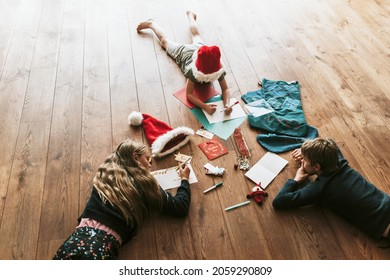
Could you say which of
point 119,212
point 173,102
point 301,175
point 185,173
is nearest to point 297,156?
point 301,175

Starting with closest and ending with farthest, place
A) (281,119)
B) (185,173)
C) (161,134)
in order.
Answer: (185,173) < (161,134) < (281,119)

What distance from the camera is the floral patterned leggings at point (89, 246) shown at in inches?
59.0

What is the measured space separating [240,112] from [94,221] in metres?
1.17

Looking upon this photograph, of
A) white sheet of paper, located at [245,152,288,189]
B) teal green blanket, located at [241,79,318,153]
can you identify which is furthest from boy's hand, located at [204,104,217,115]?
white sheet of paper, located at [245,152,288,189]

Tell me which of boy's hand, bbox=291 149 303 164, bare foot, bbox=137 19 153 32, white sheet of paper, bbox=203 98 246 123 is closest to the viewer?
boy's hand, bbox=291 149 303 164

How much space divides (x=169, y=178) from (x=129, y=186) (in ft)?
1.23

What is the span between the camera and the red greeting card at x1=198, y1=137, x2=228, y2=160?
2084 mm

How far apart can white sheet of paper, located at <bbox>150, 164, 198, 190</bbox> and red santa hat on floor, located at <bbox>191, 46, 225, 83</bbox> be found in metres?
0.60

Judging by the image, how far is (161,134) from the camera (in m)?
2.15

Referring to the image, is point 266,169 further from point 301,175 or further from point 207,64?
point 207,64

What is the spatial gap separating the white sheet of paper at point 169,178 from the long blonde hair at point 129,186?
8.8 inches

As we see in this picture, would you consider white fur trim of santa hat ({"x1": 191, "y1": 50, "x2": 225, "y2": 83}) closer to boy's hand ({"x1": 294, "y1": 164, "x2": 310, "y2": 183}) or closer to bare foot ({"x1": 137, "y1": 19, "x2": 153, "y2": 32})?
boy's hand ({"x1": 294, "y1": 164, "x2": 310, "y2": 183})

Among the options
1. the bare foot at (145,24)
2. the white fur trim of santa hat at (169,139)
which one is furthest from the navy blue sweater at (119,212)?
the bare foot at (145,24)
